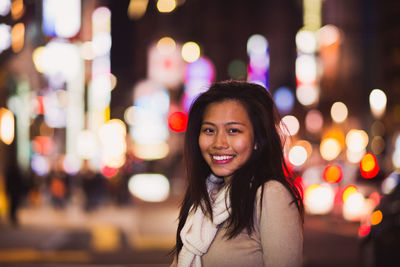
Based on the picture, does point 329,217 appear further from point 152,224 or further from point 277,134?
point 277,134

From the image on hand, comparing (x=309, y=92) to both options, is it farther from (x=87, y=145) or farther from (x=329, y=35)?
(x=87, y=145)

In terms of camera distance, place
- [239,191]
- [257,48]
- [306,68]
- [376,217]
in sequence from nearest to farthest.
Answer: [239,191], [376,217], [257,48], [306,68]

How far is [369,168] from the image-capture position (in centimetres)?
1777

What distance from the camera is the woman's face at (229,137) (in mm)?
3568

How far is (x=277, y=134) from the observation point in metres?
3.60

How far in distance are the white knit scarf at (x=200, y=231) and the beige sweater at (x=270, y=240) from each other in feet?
0.33

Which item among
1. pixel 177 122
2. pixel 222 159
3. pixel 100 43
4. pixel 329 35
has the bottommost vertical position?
pixel 177 122

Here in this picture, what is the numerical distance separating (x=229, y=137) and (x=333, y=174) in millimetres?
16469

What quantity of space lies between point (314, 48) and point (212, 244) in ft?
→ 175

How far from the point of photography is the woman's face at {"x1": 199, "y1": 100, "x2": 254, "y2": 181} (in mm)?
3568

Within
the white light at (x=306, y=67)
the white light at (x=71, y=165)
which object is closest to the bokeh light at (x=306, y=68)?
the white light at (x=306, y=67)

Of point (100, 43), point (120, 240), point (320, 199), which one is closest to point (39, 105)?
point (100, 43)

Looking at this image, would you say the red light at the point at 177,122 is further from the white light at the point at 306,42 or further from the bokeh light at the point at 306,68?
the bokeh light at the point at 306,68

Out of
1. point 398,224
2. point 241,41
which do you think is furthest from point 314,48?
point 398,224
